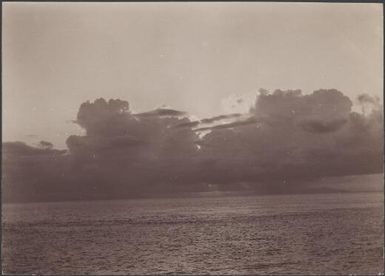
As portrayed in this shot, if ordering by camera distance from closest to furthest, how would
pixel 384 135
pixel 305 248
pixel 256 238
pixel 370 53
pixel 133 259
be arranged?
pixel 370 53 → pixel 384 135 → pixel 133 259 → pixel 305 248 → pixel 256 238

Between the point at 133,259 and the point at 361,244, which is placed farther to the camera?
the point at 361,244

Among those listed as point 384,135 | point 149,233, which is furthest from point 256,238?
point 384,135

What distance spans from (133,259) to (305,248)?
46.0 ft

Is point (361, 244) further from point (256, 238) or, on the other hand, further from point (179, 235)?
point (179, 235)

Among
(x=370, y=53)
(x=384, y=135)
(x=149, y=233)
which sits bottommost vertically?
(x=149, y=233)

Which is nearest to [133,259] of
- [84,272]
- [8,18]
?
[84,272]

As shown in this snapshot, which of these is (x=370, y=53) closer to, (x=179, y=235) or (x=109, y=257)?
(x=109, y=257)

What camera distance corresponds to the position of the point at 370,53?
727 inches

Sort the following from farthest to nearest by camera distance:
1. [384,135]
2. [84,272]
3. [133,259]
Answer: [133,259], [84,272], [384,135]

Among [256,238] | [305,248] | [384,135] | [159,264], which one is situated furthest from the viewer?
[256,238]

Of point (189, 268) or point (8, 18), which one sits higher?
point (8, 18)

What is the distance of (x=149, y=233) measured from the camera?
173ft

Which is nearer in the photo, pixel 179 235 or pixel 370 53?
pixel 370 53

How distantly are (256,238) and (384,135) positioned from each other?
77.2 ft
